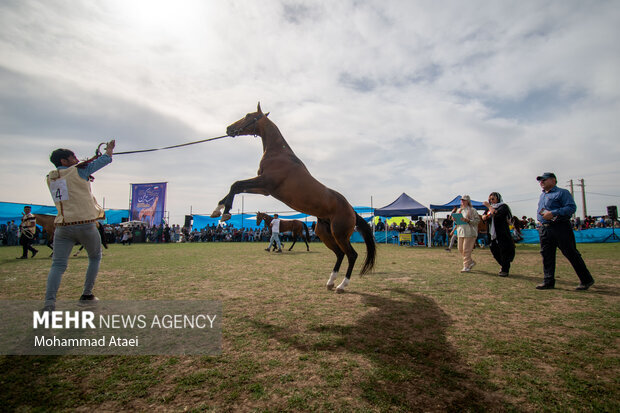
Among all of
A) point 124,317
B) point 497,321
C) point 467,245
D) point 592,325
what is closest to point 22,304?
point 124,317

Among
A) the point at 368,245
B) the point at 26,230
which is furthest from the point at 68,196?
the point at 26,230

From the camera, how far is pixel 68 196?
379 centimetres

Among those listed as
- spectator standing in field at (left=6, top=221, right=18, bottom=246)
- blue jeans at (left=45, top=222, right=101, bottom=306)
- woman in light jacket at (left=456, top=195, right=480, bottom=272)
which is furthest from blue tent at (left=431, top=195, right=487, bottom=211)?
spectator standing in field at (left=6, top=221, right=18, bottom=246)

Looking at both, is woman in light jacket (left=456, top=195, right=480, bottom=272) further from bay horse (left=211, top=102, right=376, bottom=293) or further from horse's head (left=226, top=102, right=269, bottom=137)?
horse's head (left=226, top=102, right=269, bottom=137)

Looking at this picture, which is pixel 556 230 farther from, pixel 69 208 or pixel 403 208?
pixel 403 208

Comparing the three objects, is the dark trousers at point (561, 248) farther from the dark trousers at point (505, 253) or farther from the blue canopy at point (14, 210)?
the blue canopy at point (14, 210)

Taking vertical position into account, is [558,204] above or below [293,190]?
below

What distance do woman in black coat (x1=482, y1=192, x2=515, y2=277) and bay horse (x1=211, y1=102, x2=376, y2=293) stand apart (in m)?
3.60

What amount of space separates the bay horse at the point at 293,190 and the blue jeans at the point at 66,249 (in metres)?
1.65

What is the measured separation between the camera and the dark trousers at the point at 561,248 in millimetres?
5289

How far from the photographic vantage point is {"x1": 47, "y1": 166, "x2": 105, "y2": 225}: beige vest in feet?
12.4

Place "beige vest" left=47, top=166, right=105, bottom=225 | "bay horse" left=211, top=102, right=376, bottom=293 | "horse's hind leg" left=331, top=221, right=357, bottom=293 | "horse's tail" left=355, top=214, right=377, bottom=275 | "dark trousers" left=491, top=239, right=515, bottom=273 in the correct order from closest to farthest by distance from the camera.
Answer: "beige vest" left=47, top=166, right=105, bottom=225, "bay horse" left=211, top=102, right=376, bottom=293, "horse's hind leg" left=331, top=221, right=357, bottom=293, "horse's tail" left=355, top=214, right=377, bottom=275, "dark trousers" left=491, top=239, right=515, bottom=273

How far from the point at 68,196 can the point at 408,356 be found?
450cm

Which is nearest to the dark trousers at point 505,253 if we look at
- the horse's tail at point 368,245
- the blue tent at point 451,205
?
the horse's tail at point 368,245
